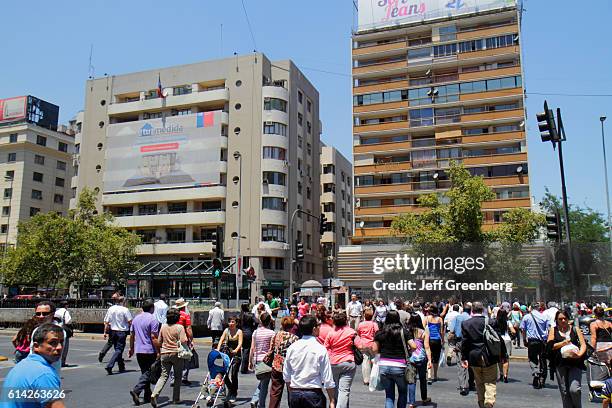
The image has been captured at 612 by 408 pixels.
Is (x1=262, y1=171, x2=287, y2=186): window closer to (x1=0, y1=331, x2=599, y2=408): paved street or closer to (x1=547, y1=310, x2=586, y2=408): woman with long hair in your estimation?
(x1=0, y1=331, x2=599, y2=408): paved street

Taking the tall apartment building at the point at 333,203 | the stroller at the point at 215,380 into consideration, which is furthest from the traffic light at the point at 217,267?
the tall apartment building at the point at 333,203

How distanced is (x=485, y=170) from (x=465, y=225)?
1730cm

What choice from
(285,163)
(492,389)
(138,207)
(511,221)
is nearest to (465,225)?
(511,221)

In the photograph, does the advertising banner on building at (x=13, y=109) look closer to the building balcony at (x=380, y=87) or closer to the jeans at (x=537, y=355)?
the building balcony at (x=380, y=87)

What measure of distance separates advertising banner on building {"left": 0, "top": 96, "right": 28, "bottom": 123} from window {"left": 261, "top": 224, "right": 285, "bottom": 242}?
44.8 m

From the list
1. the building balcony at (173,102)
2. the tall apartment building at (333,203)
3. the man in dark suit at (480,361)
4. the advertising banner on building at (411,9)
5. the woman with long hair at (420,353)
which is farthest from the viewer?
the tall apartment building at (333,203)

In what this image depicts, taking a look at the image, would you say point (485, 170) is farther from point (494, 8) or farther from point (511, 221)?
point (494, 8)

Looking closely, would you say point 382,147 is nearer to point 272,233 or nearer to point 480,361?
point 272,233

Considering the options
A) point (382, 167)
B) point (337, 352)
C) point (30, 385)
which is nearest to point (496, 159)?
point (382, 167)

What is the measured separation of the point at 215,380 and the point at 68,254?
41727 mm

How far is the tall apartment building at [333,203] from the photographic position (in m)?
68.6

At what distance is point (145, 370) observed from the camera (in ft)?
32.1

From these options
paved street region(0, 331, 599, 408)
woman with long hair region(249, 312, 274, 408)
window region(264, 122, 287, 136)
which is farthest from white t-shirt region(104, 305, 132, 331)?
window region(264, 122, 287, 136)

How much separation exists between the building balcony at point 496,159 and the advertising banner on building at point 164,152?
2584 centimetres
